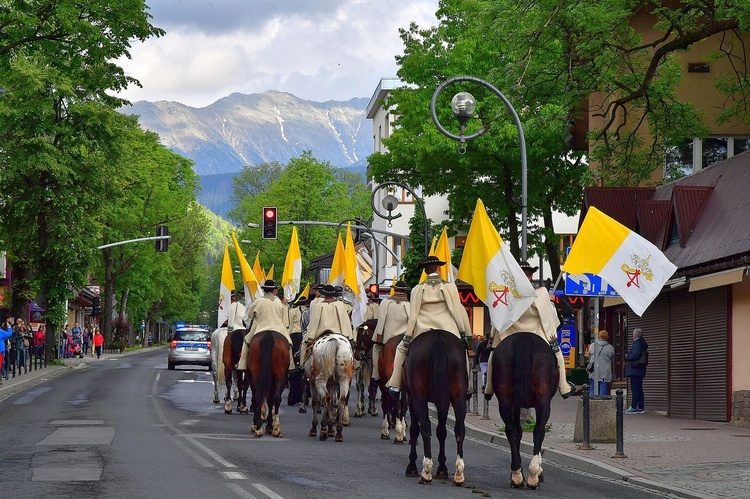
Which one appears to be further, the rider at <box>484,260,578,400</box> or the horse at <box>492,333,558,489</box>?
the rider at <box>484,260,578,400</box>

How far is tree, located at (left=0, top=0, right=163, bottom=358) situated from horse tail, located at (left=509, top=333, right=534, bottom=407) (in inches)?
830

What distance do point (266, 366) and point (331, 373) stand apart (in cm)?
116

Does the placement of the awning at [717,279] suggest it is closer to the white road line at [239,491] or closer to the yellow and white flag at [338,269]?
the yellow and white flag at [338,269]

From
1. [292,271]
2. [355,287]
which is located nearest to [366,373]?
[355,287]

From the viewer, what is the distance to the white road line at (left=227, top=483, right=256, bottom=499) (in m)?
11.9

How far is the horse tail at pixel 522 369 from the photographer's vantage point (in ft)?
46.0

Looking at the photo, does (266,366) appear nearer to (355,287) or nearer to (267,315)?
(267,315)

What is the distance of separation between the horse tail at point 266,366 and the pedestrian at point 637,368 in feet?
39.6

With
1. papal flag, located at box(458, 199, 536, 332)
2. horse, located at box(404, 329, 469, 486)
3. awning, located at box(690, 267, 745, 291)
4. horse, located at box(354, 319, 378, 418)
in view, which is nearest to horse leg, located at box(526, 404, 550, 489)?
horse, located at box(404, 329, 469, 486)

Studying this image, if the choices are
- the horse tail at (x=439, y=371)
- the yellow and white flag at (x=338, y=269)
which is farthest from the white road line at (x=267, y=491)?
the yellow and white flag at (x=338, y=269)

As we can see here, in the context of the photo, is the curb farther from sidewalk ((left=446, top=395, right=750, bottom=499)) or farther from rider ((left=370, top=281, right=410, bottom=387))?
rider ((left=370, top=281, right=410, bottom=387))

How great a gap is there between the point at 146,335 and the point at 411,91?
77.6m

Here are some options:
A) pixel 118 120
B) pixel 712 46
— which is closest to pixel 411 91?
pixel 118 120

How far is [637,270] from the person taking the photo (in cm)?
1708
